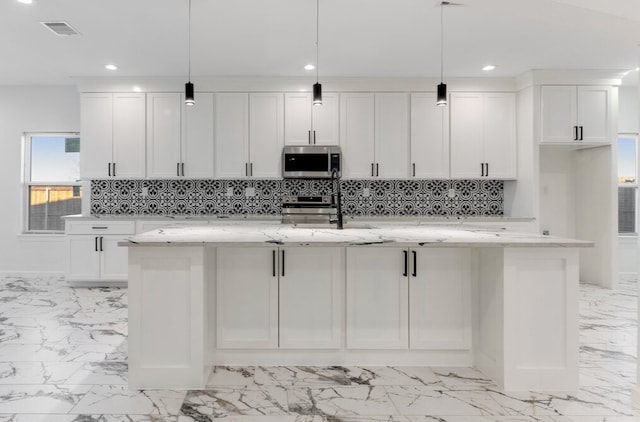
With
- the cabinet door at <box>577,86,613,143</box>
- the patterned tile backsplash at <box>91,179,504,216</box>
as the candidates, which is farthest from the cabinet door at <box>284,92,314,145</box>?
the cabinet door at <box>577,86,613,143</box>

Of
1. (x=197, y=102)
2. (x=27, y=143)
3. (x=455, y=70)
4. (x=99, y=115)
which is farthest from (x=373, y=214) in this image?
(x=27, y=143)

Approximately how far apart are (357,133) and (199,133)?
1982mm

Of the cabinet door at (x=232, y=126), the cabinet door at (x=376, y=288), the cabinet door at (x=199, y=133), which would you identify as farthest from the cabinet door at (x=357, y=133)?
the cabinet door at (x=376, y=288)

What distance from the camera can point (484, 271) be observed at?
2.61 metres

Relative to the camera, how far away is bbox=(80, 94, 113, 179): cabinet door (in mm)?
5309

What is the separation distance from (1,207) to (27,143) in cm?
96

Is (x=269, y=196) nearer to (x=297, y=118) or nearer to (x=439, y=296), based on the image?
(x=297, y=118)

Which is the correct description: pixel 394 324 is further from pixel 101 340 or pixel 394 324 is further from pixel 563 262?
pixel 101 340

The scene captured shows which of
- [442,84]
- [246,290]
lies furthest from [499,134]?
[246,290]

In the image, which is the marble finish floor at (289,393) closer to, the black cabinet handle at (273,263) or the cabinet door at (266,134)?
the black cabinet handle at (273,263)

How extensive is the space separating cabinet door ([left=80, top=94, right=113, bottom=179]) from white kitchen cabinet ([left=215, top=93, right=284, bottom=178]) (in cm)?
138

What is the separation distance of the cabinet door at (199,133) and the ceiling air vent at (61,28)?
1562mm

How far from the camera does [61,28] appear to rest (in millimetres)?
3779

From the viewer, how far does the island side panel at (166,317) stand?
7.84 ft
